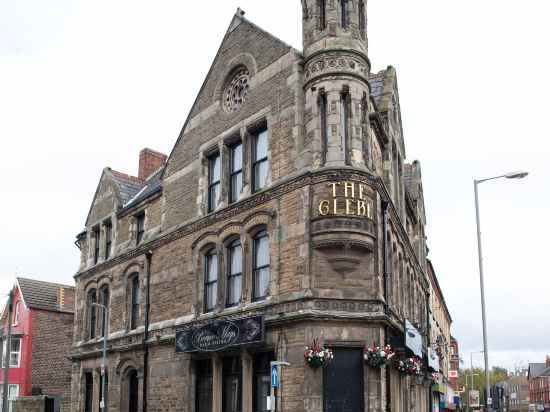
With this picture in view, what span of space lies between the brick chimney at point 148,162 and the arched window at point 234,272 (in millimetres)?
14853

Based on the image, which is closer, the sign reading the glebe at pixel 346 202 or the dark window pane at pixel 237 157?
the sign reading the glebe at pixel 346 202

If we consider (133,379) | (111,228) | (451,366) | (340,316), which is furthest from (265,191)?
(451,366)

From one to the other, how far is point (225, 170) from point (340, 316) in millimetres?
7895

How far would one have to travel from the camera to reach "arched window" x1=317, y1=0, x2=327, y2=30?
21.3 m

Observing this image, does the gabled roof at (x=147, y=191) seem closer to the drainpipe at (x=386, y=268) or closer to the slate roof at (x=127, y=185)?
the slate roof at (x=127, y=185)

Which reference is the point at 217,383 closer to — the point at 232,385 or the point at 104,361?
the point at 232,385

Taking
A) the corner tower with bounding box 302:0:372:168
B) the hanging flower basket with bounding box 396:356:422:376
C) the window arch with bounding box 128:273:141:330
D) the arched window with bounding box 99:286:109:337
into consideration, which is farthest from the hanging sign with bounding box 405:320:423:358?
the arched window with bounding box 99:286:109:337

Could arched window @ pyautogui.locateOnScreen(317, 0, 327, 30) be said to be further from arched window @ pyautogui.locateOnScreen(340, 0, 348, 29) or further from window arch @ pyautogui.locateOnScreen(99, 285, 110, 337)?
window arch @ pyautogui.locateOnScreen(99, 285, 110, 337)

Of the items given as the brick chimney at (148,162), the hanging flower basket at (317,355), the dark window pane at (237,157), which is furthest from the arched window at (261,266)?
the brick chimney at (148,162)

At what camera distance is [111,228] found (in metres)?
33.8

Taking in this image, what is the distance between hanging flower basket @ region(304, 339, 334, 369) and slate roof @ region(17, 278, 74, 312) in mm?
33098

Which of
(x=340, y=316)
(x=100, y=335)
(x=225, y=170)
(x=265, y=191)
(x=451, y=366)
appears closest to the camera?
(x=340, y=316)

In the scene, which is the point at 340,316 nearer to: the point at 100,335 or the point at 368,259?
the point at 368,259

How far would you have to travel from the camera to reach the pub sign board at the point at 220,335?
20.3 m
